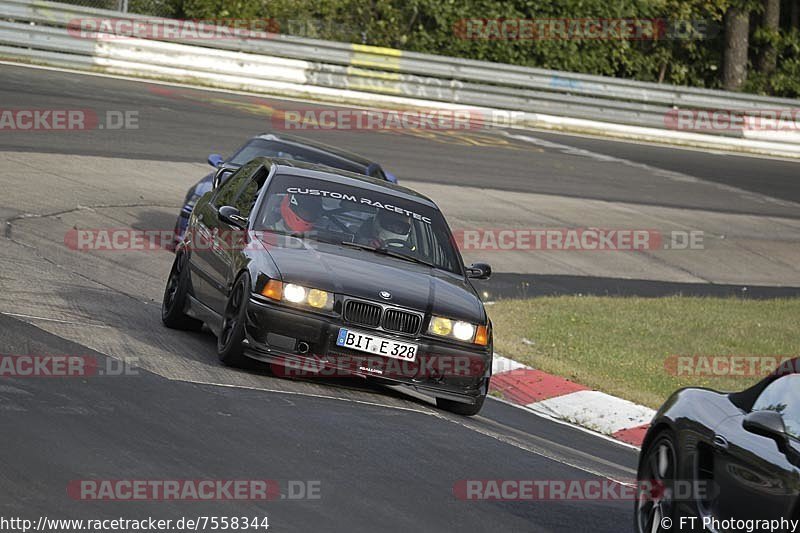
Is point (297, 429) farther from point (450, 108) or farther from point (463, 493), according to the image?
point (450, 108)

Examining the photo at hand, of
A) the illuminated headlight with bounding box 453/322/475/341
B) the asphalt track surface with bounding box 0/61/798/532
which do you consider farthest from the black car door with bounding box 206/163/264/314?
the illuminated headlight with bounding box 453/322/475/341

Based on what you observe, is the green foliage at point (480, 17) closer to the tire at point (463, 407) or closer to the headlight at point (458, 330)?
the tire at point (463, 407)

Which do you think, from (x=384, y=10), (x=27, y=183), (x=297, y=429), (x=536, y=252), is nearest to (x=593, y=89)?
(x=384, y=10)

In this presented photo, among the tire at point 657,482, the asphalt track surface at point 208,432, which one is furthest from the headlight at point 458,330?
the tire at point 657,482

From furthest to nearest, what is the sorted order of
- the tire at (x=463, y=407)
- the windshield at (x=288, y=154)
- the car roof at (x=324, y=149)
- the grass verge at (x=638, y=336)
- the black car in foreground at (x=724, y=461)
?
the car roof at (x=324, y=149), the windshield at (x=288, y=154), the grass verge at (x=638, y=336), the tire at (x=463, y=407), the black car in foreground at (x=724, y=461)

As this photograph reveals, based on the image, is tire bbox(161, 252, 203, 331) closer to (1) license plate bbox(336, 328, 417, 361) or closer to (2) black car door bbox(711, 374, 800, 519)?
(1) license plate bbox(336, 328, 417, 361)

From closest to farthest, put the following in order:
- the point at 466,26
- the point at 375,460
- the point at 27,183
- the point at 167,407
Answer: the point at 375,460 → the point at 167,407 → the point at 27,183 → the point at 466,26

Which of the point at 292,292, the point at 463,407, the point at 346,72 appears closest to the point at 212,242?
the point at 292,292

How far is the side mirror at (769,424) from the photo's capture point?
545 cm

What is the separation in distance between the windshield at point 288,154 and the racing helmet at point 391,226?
4.85 meters

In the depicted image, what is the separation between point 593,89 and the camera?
3266cm

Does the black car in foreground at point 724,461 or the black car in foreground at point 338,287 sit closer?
the black car in foreground at point 724,461

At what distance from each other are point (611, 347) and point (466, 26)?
22593 millimetres

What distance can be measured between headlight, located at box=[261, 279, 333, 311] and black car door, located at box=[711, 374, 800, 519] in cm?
366
